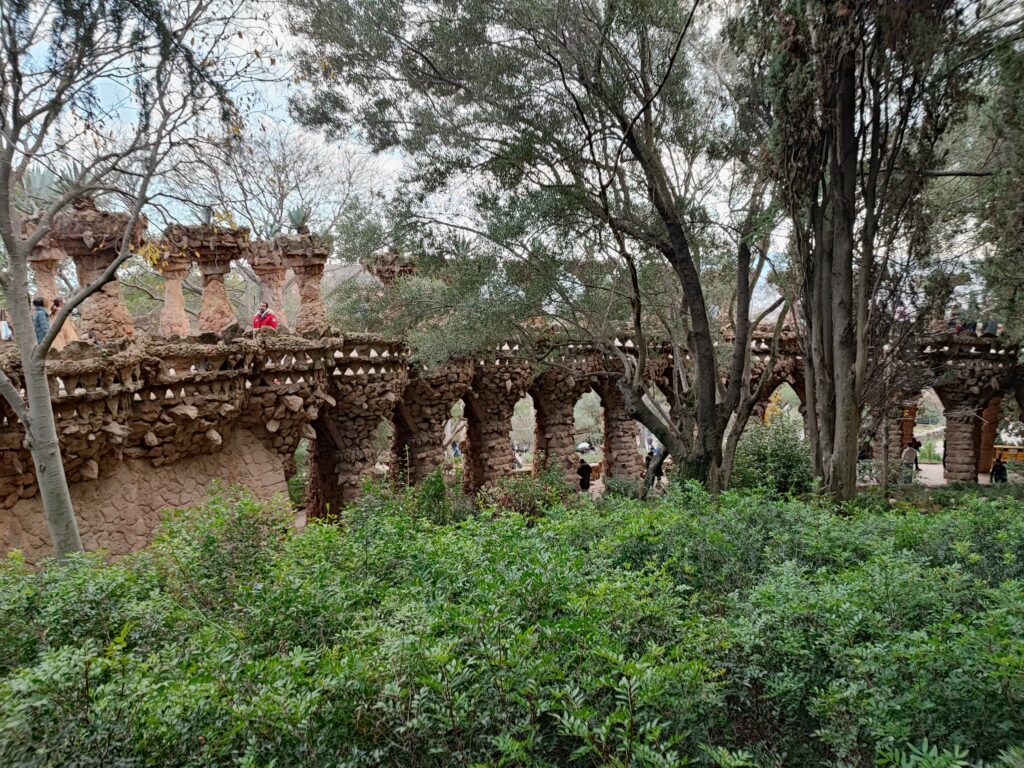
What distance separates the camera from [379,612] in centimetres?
288

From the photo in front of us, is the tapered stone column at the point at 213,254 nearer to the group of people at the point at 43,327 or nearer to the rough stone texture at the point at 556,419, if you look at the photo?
the group of people at the point at 43,327

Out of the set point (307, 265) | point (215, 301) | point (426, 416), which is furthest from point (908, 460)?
point (215, 301)

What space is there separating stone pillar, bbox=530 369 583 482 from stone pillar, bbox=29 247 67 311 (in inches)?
337

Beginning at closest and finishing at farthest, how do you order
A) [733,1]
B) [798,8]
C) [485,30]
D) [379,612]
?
1. [379,612]
2. [798,8]
3. [485,30]
4. [733,1]

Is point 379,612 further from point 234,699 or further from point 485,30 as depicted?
point 485,30

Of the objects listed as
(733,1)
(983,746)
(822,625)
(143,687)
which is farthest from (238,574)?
(733,1)

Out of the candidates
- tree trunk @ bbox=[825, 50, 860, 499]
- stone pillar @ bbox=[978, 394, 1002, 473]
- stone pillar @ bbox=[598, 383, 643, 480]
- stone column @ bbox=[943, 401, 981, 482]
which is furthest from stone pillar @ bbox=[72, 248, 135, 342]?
stone pillar @ bbox=[978, 394, 1002, 473]

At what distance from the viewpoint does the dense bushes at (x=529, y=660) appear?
198cm

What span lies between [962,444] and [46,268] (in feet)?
58.0

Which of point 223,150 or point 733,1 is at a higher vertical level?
point 733,1

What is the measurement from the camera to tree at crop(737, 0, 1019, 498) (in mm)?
5734

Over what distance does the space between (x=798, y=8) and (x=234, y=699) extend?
20.7 feet

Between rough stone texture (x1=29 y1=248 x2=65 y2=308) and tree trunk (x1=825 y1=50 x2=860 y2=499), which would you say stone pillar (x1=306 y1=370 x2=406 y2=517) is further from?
tree trunk (x1=825 y1=50 x2=860 y2=499)

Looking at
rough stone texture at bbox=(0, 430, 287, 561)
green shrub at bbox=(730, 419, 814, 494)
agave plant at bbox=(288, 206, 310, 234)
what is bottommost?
green shrub at bbox=(730, 419, 814, 494)
